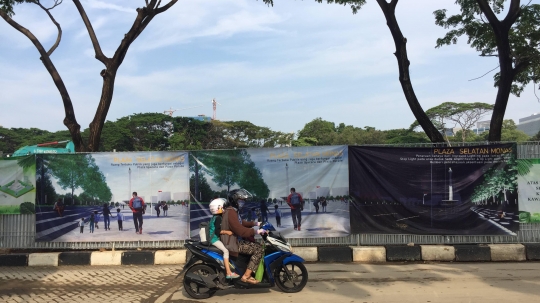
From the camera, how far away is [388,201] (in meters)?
9.29

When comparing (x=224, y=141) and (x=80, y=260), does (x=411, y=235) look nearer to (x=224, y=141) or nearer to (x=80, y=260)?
(x=80, y=260)

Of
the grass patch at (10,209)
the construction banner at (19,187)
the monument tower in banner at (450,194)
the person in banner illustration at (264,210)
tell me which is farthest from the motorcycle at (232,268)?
the grass patch at (10,209)

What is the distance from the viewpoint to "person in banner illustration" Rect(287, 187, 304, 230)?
365 inches

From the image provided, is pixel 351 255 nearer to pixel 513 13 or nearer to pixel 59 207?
pixel 59 207

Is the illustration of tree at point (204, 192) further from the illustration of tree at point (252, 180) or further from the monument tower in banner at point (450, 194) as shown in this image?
the monument tower in banner at point (450, 194)

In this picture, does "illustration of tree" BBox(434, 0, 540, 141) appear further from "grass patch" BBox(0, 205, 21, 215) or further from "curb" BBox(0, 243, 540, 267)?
"grass patch" BBox(0, 205, 21, 215)

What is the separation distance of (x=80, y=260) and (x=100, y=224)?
78 centimetres

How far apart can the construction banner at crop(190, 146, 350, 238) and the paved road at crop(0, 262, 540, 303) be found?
880mm

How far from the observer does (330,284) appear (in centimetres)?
738

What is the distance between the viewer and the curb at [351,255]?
9.06 metres

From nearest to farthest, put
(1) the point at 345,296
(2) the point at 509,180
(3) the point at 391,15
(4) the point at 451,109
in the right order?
(1) the point at 345,296 → (2) the point at 509,180 → (3) the point at 391,15 → (4) the point at 451,109

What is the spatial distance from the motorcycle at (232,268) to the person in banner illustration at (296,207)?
8.00 ft

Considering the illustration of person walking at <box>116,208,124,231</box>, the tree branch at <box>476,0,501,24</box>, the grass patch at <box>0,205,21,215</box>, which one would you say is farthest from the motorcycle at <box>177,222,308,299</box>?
the tree branch at <box>476,0,501,24</box>

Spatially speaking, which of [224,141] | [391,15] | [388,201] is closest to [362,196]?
[388,201]
